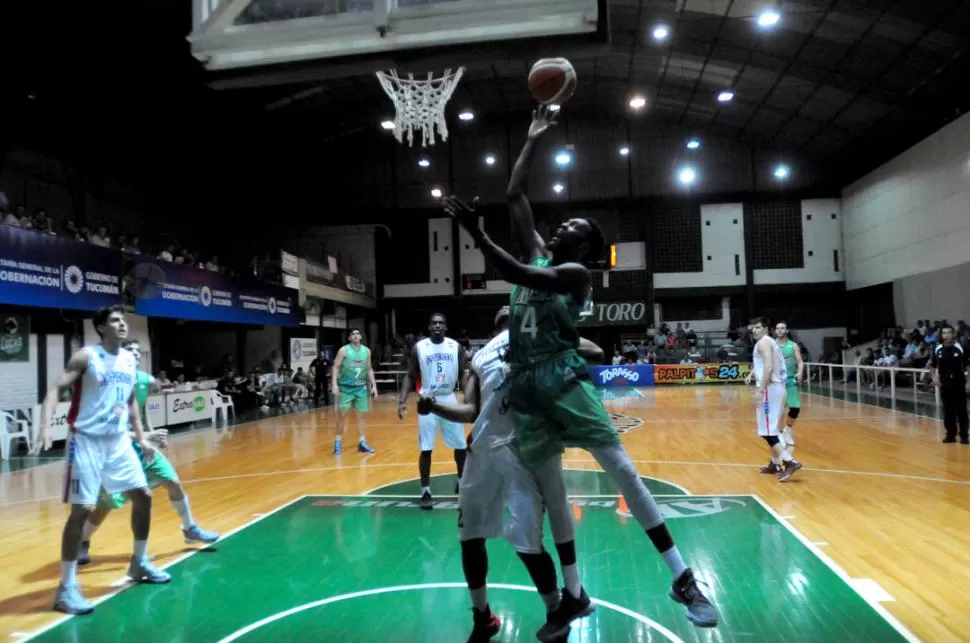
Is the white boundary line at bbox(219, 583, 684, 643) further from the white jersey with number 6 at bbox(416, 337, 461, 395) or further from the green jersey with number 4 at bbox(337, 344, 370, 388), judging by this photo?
the green jersey with number 4 at bbox(337, 344, 370, 388)

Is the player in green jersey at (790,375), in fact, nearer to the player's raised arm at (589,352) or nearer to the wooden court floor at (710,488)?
the wooden court floor at (710,488)

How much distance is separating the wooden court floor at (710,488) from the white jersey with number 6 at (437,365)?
61.5 inches

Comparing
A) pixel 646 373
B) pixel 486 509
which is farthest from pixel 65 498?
pixel 646 373

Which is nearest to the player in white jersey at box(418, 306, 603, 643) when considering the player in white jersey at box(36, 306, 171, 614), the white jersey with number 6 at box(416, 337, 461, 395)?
the player in white jersey at box(36, 306, 171, 614)

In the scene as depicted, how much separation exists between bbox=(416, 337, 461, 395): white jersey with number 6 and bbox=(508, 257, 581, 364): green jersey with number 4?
3.54m

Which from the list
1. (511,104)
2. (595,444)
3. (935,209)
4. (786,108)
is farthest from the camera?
(511,104)

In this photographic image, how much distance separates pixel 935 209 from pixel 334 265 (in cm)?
2001

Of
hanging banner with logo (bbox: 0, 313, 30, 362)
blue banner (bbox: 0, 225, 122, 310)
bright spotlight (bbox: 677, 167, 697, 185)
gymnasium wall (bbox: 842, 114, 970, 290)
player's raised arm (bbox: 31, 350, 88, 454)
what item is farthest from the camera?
bright spotlight (bbox: 677, 167, 697, 185)

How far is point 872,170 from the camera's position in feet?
78.3

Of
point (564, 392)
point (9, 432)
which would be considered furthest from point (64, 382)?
point (9, 432)

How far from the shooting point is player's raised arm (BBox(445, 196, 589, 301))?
103 inches

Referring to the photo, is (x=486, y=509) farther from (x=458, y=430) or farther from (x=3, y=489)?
(x=3, y=489)

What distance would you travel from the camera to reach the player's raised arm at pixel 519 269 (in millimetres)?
2607

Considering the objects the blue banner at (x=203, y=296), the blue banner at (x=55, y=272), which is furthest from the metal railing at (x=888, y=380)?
the blue banner at (x=55, y=272)
